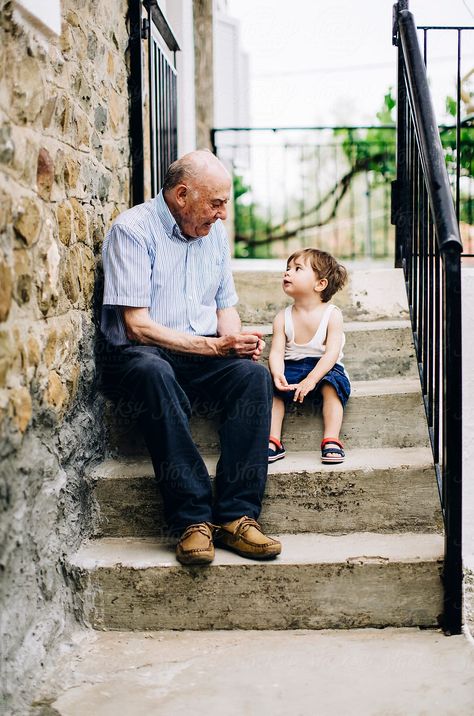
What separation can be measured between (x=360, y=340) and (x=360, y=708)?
5.16ft

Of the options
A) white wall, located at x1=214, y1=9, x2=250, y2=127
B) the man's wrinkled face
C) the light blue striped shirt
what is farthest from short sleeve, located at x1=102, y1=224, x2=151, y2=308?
white wall, located at x1=214, y1=9, x2=250, y2=127

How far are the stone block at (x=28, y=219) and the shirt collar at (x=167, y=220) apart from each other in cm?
74

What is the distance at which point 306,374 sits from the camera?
2.83 m

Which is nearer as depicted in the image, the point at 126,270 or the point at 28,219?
the point at 28,219

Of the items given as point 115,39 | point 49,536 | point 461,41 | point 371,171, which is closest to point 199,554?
point 49,536

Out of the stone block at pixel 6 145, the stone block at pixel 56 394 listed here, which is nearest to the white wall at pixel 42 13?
the stone block at pixel 6 145

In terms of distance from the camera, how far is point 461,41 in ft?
10.8

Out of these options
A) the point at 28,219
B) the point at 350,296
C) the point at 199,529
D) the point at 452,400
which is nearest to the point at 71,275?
the point at 28,219

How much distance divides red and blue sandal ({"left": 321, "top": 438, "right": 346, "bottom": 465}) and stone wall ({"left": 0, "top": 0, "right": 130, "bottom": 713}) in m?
0.77

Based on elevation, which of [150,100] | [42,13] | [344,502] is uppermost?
[150,100]

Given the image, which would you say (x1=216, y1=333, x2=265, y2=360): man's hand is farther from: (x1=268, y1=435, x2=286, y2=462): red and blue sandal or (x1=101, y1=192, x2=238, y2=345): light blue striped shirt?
(x1=268, y1=435, x2=286, y2=462): red and blue sandal

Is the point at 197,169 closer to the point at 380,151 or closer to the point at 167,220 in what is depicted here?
the point at 167,220

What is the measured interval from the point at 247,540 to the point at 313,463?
0.42 meters

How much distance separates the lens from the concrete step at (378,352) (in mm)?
3053
